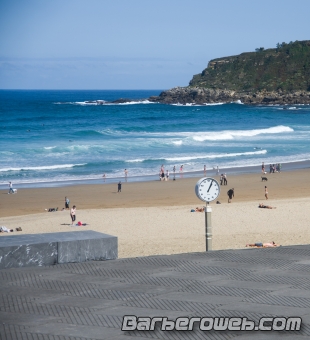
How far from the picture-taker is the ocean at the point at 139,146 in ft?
129

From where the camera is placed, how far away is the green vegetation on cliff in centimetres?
13600

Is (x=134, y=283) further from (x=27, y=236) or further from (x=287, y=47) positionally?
(x=287, y=47)

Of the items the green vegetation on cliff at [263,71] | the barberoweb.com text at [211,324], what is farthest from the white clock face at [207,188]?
the green vegetation on cliff at [263,71]

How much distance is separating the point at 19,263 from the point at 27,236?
0.97 meters

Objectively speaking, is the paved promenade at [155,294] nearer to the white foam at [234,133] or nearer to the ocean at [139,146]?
the ocean at [139,146]

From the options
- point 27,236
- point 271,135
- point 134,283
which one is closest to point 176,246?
point 27,236

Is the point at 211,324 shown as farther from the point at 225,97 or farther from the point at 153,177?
the point at 225,97

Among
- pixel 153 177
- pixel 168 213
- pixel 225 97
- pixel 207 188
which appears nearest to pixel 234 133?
pixel 153 177

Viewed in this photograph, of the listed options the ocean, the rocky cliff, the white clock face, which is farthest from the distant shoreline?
the rocky cliff

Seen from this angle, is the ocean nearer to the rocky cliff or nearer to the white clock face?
the white clock face

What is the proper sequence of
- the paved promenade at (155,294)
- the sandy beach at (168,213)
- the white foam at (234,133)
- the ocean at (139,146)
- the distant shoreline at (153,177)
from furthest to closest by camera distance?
the white foam at (234,133), the ocean at (139,146), the distant shoreline at (153,177), the sandy beach at (168,213), the paved promenade at (155,294)

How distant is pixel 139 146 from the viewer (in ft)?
175

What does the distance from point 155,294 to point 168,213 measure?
16826 mm

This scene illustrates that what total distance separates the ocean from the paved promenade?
26.5 meters
